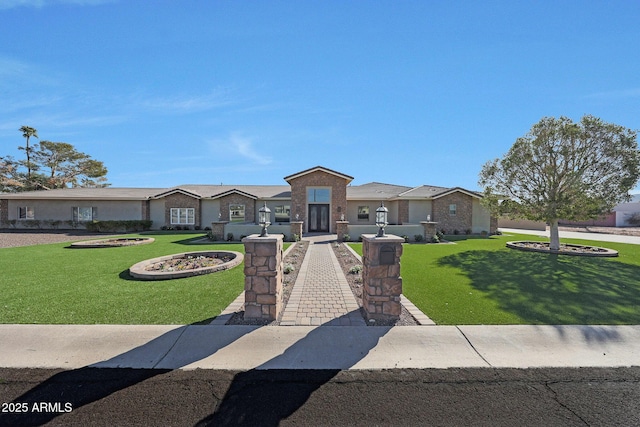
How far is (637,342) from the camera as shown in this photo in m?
4.02

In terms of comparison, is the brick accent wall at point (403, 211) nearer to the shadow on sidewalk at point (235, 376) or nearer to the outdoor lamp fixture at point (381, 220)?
the outdoor lamp fixture at point (381, 220)

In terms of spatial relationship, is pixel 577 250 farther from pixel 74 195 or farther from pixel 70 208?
pixel 70 208

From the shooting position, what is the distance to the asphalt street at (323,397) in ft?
8.34

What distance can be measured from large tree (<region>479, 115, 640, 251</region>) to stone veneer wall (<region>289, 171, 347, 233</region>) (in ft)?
34.6

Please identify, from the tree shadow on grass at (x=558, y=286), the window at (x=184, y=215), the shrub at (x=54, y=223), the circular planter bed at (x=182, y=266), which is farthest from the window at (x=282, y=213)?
the shrub at (x=54, y=223)

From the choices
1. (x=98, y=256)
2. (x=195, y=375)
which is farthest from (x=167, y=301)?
(x=98, y=256)

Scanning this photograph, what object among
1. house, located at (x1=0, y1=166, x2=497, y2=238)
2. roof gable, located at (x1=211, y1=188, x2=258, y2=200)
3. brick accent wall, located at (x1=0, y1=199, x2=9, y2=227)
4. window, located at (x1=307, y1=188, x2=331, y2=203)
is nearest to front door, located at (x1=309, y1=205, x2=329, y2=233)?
window, located at (x1=307, y1=188, x2=331, y2=203)

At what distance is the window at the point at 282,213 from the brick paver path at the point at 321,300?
14.2 m

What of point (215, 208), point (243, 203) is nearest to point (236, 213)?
point (243, 203)

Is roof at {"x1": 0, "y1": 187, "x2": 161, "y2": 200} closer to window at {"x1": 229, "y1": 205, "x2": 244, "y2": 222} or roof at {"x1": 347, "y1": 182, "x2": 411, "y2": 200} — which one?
window at {"x1": 229, "y1": 205, "x2": 244, "y2": 222}

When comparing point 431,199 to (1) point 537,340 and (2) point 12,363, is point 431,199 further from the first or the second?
(2) point 12,363

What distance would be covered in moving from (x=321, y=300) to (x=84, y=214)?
94.4ft

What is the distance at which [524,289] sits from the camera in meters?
6.65

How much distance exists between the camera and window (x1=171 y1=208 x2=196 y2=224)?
2370cm
